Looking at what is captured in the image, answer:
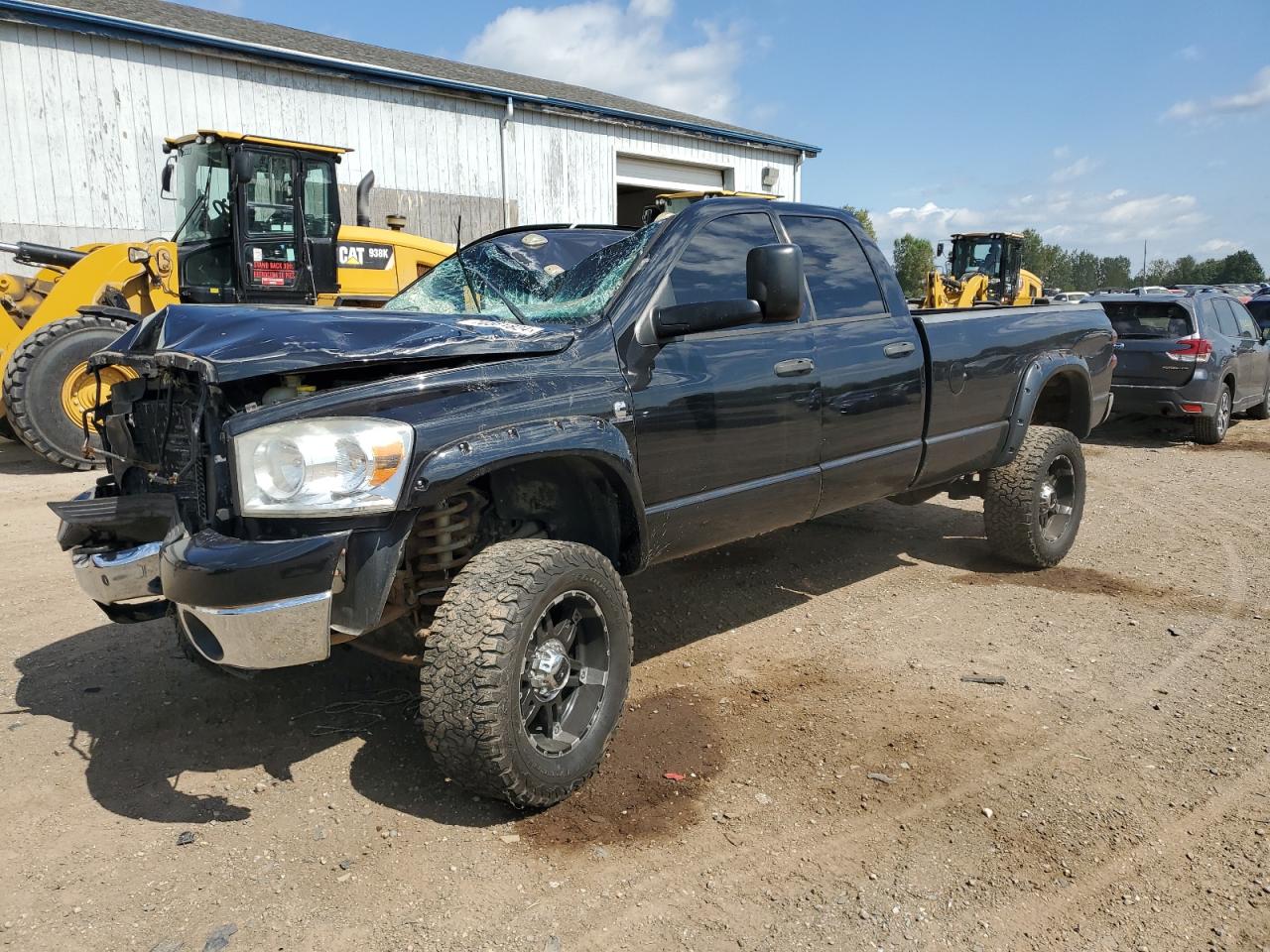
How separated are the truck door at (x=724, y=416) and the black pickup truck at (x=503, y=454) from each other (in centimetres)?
1

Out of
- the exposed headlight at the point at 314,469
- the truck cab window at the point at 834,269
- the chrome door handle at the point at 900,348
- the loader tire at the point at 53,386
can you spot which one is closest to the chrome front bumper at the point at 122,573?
the exposed headlight at the point at 314,469

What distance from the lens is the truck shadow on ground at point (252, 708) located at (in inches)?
130

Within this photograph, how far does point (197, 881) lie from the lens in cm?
280

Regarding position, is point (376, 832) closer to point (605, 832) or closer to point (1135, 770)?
point (605, 832)

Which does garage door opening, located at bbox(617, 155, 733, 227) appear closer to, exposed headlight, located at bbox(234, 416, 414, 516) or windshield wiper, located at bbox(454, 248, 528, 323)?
windshield wiper, located at bbox(454, 248, 528, 323)

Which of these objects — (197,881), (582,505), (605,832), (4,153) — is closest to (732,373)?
(582,505)

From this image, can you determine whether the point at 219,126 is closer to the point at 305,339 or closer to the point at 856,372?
the point at 856,372

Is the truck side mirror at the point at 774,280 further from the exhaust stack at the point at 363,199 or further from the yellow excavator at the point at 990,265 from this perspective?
the yellow excavator at the point at 990,265

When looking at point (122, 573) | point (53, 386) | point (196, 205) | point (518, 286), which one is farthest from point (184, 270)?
point (122, 573)

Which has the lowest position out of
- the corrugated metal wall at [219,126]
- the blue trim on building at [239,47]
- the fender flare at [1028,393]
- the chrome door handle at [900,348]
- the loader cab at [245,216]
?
the fender flare at [1028,393]

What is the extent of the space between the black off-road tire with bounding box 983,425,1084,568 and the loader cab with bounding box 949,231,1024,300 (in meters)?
16.1

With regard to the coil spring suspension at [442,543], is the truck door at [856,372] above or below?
above

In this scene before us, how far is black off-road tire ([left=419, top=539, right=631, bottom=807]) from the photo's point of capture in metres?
2.90

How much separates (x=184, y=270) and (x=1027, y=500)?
868 cm
